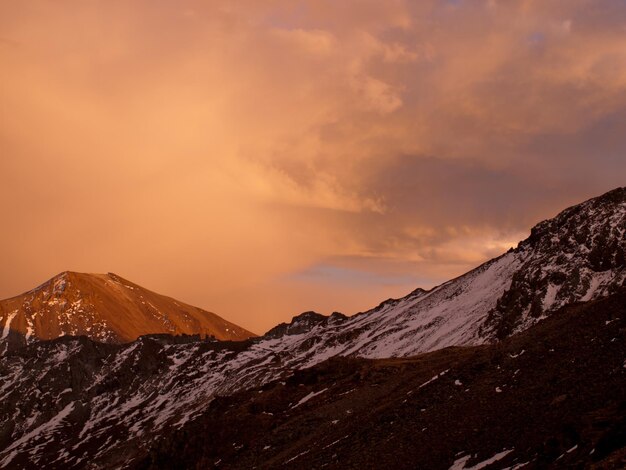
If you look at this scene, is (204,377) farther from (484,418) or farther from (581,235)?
(484,418)

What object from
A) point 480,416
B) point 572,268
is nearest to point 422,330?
point 572,268

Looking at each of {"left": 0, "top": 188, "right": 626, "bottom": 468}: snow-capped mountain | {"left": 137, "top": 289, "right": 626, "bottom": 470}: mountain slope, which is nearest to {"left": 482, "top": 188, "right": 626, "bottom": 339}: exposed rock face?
{"left": 0, "top": 188, "right": 626, "bottom": 468}: snow-capped mountain

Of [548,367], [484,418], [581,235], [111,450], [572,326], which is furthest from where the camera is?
[111,450]

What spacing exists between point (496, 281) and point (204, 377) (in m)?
94.5

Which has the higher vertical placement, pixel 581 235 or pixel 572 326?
pixel 581 235

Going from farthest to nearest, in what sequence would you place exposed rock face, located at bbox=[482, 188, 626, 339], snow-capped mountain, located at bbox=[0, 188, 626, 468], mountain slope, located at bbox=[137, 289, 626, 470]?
snow-capped mountain, located at bbox=[0, 188, 626, 468] → exposed rock face, located at bbox=[482, 188, 626, 339] → mountain slope, located at bbox=[137, 289, 626, 470]

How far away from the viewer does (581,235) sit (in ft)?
408

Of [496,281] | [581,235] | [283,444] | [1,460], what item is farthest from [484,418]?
[1,460]

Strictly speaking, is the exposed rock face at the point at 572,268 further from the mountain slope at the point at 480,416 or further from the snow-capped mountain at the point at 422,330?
the mountain slope at the point at 480,416

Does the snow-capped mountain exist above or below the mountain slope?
above

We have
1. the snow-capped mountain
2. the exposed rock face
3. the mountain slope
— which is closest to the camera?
the mountain slope

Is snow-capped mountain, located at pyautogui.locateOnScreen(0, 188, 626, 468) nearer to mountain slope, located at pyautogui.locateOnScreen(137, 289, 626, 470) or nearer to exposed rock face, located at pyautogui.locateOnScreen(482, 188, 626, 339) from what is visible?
exposed rock face, located at pyautogui.locateOnScreen(482, 188, 626, 339)

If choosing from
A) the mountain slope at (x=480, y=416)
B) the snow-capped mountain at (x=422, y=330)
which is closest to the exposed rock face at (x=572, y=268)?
the snow-capped mountain at (x=422, y=330)

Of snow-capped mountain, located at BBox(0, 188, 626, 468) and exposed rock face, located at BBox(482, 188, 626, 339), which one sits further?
snow-capped mountain, located at BBox(0, 188, 626, 468)
